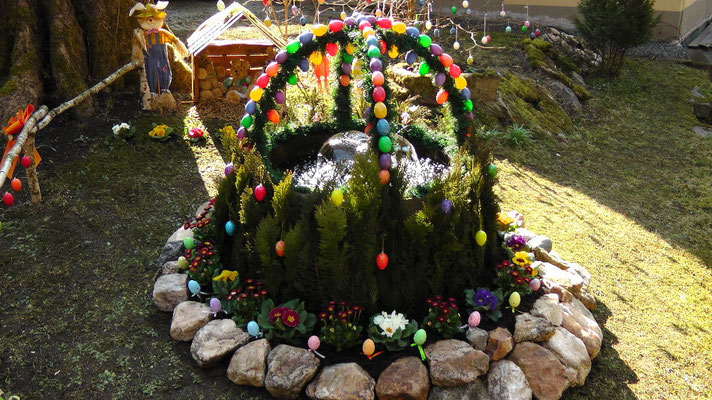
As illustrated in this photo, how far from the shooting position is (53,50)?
657 centimetres

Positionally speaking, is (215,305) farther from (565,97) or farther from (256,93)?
(565,97)

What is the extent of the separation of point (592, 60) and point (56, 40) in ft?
29.9

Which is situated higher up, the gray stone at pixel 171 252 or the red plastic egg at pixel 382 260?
the red plastic egg at pixel 382 260

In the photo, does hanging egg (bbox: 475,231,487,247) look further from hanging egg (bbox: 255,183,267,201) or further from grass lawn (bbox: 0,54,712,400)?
hanging egg (bbox: 255,183,267,201)

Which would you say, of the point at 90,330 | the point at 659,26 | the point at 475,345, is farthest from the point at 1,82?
the point at 659,26

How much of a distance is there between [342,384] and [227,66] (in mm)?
5399

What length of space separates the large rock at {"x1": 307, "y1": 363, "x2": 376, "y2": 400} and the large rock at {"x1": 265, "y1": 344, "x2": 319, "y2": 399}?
0.07m

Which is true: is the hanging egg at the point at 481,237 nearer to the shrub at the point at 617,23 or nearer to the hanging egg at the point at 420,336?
the hanging egg at the point at 420,336

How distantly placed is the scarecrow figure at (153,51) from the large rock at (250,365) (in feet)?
13.7

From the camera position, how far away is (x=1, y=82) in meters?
6.41

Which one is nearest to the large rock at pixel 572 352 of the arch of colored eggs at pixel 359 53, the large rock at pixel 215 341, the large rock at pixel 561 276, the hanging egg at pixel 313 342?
the large rock at pixel 561 276

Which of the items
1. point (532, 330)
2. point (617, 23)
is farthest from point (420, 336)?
point (617, 23)

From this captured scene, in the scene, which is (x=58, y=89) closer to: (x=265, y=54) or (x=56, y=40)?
(x=56, y=40)

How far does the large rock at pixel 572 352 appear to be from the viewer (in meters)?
3.88
